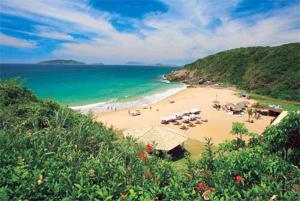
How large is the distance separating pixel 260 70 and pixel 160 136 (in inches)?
2182

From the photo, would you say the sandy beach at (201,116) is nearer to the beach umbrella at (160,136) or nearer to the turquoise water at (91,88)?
the beach umbrella at (160,136)

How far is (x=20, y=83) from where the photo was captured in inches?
451

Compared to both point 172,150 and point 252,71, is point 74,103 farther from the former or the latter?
point 252,71

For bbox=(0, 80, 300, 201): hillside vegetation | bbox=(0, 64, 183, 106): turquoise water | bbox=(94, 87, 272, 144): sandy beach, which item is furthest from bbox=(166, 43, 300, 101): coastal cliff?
bbox=(0, 80, 300, 201): hillside vegetation

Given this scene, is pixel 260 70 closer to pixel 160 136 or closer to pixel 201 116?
pixel 201 116

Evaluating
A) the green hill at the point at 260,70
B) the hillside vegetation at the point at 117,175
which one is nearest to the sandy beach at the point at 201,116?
the hillside vegetation at the point at 117,175

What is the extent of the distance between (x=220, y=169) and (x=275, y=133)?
2.30 meters

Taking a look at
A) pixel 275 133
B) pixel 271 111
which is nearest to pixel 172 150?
pixel 275 133

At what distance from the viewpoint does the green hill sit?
5103 centimetres

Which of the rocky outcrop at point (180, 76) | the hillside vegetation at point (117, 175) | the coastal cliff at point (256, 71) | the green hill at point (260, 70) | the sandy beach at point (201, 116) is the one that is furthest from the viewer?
the rocky outcrop at point (180, 76)

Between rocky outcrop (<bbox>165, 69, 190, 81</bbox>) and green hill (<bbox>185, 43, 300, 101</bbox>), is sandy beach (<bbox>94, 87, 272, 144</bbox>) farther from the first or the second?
rocky outcrop (<bbox>165, 69, 190, 81</bbox>)

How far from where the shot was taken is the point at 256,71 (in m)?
65.6

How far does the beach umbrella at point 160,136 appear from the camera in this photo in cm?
1705

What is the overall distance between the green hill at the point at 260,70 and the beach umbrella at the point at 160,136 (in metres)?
33.5
